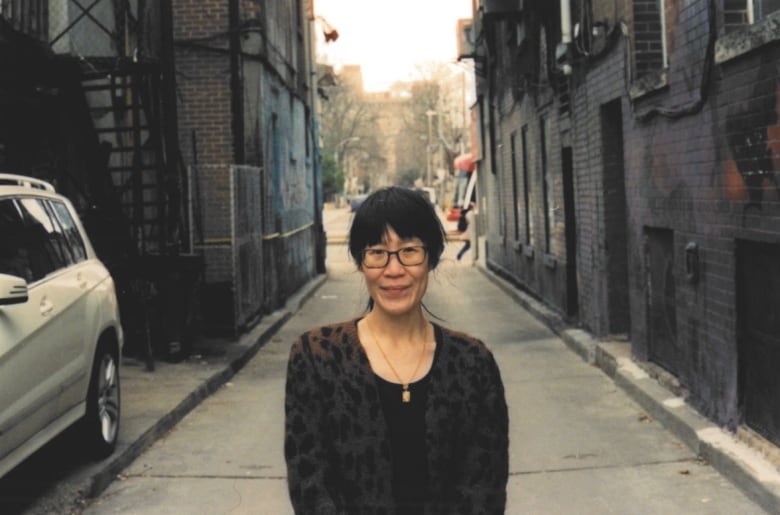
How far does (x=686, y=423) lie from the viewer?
24.6ft

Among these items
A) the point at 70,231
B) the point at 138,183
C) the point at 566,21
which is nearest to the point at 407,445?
the point at 70,231

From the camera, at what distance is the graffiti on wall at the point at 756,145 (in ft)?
20.0

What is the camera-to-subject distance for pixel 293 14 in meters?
21.5

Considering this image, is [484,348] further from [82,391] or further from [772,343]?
[82,391]

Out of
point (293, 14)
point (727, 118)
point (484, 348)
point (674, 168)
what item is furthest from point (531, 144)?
point (484, 348)

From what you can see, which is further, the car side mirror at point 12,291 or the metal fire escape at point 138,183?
the metal fire escape at point 138,183

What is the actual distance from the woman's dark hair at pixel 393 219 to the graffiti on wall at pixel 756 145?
3.99 metres

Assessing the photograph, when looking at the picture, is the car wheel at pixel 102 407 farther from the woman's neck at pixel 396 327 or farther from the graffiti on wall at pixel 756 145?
the woman's neck at pixel 396 327

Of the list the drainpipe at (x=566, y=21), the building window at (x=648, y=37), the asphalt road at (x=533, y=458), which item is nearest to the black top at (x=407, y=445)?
the asphalt road at (x=533, y=458)

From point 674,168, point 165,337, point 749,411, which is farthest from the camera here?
point 165,337

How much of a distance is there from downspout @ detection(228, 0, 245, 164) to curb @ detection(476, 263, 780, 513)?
5338 millimetres

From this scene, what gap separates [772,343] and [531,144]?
35.4 feet

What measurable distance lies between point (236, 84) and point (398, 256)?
12.6 m

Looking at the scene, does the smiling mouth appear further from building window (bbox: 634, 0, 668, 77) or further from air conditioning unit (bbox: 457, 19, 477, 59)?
air conditioning unit (bbox: 457, 19, 477, 59)
